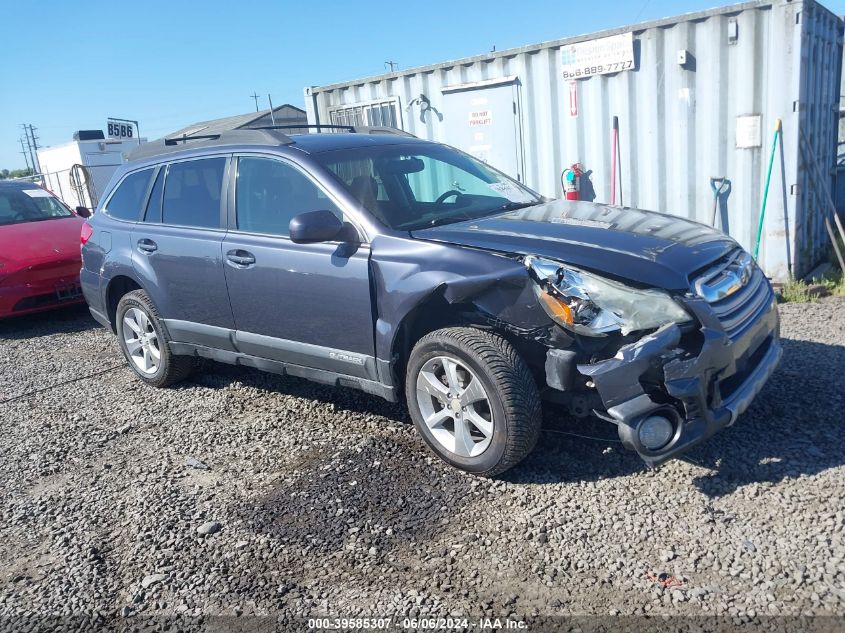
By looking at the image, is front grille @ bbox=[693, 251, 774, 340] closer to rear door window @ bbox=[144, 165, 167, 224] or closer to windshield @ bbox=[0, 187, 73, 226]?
rear door window @ bbox=[144, 165, 167, 224]

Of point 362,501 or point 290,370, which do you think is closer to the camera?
point 362,501

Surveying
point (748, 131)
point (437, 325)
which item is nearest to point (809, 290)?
point (748, 131)

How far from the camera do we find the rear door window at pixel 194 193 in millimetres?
4844

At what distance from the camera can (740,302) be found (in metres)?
3.56

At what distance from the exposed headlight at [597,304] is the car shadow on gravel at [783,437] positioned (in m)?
0.90

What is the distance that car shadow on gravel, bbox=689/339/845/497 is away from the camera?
11.5 ft

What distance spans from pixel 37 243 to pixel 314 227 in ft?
18.8

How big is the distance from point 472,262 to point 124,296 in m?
3.35

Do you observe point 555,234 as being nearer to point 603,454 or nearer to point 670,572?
point 603,454

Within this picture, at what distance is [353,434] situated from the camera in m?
4.43

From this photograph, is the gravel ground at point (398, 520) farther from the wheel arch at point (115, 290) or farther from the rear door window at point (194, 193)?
the rear door window at point (194, 193)

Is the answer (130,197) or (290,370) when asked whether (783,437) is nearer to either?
(290,370)

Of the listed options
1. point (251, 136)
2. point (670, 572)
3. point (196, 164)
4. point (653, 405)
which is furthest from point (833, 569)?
point (196, 164)

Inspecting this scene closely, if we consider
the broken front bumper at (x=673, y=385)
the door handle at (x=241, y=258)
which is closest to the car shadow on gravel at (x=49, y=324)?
the door handle at (x=241, y=258)
